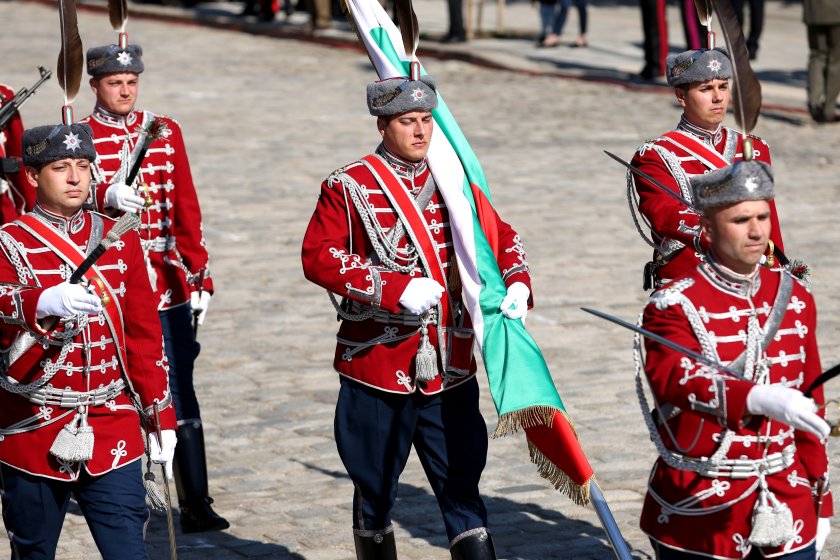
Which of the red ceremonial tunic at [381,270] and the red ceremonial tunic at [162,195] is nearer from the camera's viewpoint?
the red ceremonial tunic at [381,270]

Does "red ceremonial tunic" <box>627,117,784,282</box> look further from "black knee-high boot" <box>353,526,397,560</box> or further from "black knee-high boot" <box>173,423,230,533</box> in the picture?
"black knee-high boot" <box>173,423,230,533</box>

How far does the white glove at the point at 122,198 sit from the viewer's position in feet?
24.7

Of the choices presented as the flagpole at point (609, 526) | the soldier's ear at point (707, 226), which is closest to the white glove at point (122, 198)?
the flagpole at point (609, 526)

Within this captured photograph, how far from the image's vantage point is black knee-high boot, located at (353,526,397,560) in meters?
6.45

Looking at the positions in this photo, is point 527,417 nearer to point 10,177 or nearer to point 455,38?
point 10,177

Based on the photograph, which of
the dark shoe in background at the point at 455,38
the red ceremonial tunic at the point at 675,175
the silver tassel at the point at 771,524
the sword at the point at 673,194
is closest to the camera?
the silver tassel at the point at 771,524

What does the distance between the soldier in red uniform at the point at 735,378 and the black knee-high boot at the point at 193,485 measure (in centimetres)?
330

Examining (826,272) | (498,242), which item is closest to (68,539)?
(498,242)

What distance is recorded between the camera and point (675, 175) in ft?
23.1

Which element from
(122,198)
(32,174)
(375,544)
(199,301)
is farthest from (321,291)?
(32,174)

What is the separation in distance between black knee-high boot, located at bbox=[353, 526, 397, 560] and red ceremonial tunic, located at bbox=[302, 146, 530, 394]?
0.61m

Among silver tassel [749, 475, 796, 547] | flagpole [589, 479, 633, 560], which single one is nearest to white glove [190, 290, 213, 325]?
flagpole [589, 479, 633, 560]

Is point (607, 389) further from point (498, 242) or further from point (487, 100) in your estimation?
point (487, 100)

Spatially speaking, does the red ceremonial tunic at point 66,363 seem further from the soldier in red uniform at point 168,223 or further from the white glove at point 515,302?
the soldier in red uniform at point 168,223
